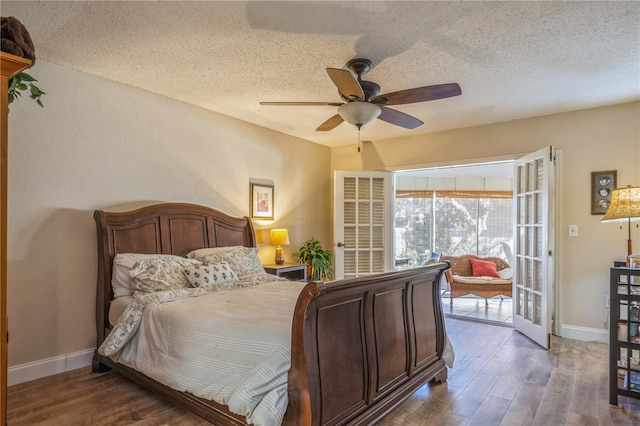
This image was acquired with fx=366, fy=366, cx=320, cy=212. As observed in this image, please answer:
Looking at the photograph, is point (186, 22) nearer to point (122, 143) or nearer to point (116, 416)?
point (122, 143)

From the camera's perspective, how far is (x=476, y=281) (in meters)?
5.60

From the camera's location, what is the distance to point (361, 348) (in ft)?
6.95

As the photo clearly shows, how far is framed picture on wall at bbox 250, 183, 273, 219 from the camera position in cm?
469

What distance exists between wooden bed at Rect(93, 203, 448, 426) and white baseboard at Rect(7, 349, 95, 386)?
0.21 metres

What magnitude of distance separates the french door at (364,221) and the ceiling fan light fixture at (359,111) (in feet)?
8.66

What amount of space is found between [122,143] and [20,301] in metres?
1.53

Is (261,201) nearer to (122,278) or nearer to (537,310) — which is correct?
(122,278)

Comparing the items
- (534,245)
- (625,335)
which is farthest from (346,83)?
(534,245)

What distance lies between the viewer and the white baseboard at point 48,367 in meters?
2.77

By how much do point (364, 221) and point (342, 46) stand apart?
3.20 meters

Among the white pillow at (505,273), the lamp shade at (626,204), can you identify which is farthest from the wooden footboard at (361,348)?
the white pillow at (505,273)

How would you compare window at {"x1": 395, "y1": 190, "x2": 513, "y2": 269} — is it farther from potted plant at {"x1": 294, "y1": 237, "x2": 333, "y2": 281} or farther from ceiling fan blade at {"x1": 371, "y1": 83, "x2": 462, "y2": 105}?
ceiling fan blade at {"x1": 371, "y1": 83, "x2": 462, "y2": 105}

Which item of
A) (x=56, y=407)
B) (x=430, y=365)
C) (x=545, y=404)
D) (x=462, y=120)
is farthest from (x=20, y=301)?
(x=462, y=120)

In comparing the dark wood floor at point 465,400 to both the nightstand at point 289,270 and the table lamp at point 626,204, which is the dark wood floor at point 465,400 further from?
the nightstand at point 289,270
